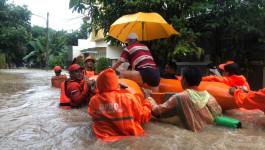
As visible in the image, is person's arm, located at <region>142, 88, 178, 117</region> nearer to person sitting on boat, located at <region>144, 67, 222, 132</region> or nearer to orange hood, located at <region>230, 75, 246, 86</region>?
person sitting on boat, located at <region>144, 67, 222, 132</region>

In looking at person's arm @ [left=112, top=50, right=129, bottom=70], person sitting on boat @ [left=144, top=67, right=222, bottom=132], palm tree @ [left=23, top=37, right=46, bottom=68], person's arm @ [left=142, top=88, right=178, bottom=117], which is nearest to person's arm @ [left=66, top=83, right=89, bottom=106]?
person's arm @ [left=112, top=50, right=129, bottom=70]

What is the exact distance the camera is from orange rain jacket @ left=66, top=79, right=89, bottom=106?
5.00m

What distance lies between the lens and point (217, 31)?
8406 millimetres

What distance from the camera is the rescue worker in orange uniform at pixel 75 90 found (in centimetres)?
501

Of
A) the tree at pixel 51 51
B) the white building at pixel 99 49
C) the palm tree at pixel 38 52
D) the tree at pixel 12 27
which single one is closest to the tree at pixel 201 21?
the white building at pixel 99 49

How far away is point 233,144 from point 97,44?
22967 mm

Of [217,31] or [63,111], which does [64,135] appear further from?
[217,31]

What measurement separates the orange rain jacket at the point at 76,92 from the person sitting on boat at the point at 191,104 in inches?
82.9

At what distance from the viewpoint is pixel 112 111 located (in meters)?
2.95

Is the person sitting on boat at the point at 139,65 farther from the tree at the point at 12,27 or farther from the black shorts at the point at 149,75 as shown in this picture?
the tree at the point at 12,27

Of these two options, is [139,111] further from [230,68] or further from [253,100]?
[230,68]

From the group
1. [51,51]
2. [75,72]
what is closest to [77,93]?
[75,72]

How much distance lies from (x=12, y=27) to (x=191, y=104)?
24889 mm

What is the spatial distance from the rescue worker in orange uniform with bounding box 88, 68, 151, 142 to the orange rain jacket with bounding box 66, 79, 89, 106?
1.98 m
